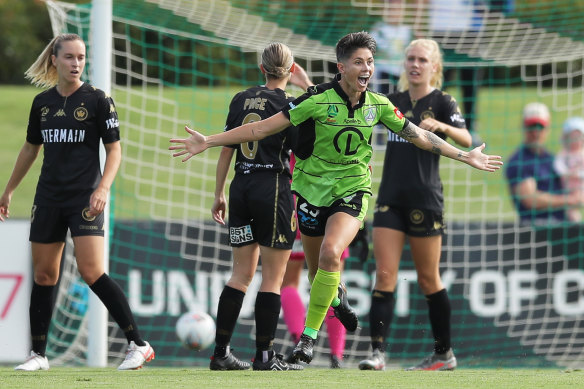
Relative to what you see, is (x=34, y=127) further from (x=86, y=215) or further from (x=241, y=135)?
(x=241, y=135)

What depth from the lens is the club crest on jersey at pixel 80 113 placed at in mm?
6258

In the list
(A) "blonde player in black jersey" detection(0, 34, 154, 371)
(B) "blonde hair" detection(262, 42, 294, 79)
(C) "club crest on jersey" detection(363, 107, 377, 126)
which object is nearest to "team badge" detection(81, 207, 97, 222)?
(A) "blonde player in black jersey" detection(0, 34, 154, 371)

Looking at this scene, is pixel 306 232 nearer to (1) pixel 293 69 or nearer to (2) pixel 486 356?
(1) pixel 293 69

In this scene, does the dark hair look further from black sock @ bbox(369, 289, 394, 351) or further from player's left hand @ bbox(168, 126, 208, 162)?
black sock @ bbox(369, 289, 394, 351)

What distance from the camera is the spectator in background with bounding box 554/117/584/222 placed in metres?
10.5

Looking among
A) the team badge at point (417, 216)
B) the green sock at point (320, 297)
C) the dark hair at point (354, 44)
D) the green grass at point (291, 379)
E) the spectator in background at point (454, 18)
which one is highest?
the spectator in background at point (454, 18)

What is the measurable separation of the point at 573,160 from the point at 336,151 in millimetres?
5481

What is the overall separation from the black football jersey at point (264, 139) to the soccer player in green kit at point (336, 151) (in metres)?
0.26

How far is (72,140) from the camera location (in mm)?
6254

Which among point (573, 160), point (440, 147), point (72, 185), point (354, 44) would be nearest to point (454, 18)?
point (573, 160)

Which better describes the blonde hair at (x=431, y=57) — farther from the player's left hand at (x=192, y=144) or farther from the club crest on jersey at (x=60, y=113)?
the club crest on jersey at (x=60, y=113)

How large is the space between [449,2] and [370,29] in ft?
2.92

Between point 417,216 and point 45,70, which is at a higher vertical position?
point 45,70

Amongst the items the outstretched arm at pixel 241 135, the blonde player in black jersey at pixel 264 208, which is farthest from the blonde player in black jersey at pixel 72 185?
the outstretched arm at pixel 241 135
